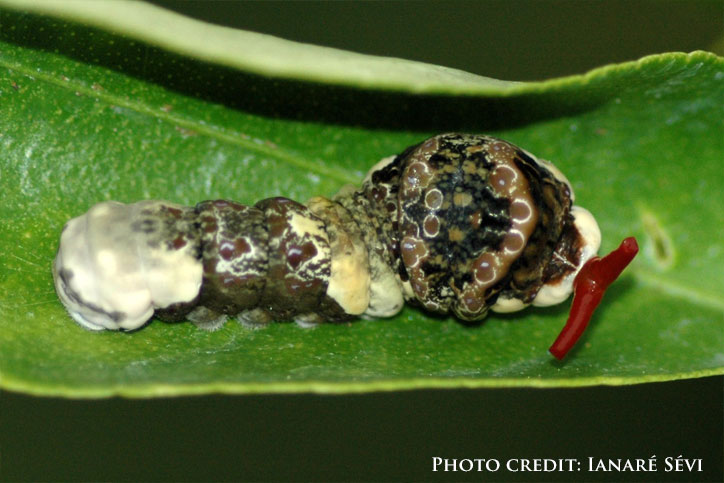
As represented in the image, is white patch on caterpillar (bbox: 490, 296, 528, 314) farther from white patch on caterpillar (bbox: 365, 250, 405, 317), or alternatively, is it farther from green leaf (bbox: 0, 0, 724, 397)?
white patch on caterpillar (bbox: 365, 250, 405, 317)

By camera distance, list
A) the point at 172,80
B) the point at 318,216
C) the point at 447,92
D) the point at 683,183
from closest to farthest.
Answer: the point at 447,92
the point at 172,80
the point at 318,216
the point at 683,183

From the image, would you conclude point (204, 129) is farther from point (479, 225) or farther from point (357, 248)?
point (479, 225)

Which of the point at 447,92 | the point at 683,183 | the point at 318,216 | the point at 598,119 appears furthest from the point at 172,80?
the point at 683,183

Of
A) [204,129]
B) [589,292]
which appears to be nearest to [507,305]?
[589,292]

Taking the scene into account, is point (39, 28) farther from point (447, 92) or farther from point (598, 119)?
point (598, 119)

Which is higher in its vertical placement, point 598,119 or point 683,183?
point 598,119

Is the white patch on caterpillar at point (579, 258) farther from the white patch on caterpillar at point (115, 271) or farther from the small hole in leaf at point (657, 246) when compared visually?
the white patch on caterpillar at point (115, 271)

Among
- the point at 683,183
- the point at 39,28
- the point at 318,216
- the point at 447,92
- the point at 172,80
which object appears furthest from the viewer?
the point at 683,183

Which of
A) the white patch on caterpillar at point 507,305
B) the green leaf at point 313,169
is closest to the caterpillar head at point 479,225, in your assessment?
the white patch on caterpillar at point 507,305
